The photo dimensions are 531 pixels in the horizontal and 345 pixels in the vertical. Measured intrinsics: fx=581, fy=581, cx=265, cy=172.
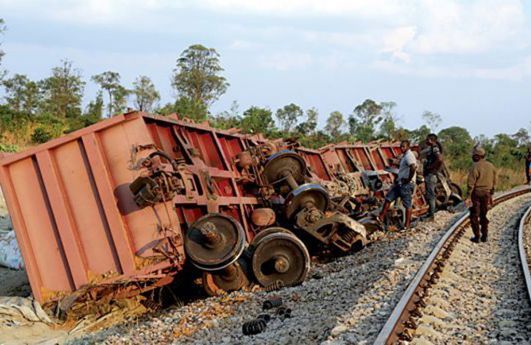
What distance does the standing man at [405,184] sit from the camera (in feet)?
37.4

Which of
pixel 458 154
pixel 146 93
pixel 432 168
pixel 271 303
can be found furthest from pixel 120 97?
pixel 271 303

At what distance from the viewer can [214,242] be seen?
7.42 metres

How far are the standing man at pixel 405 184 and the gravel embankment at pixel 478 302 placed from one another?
1.97 metres

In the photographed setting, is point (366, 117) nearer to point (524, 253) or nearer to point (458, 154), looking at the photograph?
point (458, 154)

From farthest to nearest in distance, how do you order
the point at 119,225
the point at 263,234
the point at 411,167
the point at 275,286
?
the point at 411,167 → the point at 263,234 → the point at 275,286 → the point at 119,225

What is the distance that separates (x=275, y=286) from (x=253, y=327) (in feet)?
7.60

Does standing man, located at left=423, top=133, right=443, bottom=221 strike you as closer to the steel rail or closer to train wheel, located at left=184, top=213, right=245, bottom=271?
the steel rail

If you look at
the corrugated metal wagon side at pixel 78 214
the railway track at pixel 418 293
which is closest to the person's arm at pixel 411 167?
the railway track at pixel 418 293

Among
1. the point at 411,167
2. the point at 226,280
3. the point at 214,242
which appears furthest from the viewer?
the point at 411,167

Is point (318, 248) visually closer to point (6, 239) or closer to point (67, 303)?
point (67, 303)

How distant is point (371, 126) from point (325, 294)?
38.6 m

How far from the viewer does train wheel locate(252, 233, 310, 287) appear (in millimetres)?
8000

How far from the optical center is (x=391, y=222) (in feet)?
42.5

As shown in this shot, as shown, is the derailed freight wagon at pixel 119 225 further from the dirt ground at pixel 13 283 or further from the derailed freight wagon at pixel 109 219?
the dirt ground at pixel 13 283
